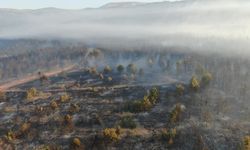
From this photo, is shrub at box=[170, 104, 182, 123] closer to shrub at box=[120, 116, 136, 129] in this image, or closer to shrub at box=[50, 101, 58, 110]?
shrub at box=[120, 116, 136, 129]

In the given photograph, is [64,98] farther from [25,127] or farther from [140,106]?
[140,106]

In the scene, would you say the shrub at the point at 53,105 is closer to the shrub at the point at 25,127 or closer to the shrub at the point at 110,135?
the shrub at the point at 25,127

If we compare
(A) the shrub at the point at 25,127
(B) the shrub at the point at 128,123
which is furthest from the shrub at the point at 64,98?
(B) the shrub at the point at 128,123

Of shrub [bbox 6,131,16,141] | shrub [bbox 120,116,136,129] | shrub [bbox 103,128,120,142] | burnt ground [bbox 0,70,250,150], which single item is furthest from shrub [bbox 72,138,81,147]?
shrub [bbox 6,131,16,141]

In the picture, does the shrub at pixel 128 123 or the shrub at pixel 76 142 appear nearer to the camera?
the shrub at pixel 76 142

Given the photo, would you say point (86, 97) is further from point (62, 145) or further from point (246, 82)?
point (246, 82)

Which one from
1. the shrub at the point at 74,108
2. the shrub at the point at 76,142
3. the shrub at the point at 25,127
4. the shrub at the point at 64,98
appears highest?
the shrub at the point at 64,98

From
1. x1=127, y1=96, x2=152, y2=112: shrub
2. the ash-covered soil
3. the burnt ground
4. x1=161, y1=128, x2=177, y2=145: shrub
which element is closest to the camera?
the burnt ground

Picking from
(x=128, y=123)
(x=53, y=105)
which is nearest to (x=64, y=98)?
(x=53, y=105)

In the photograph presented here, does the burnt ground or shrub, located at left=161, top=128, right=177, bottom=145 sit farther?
shrub, located at left=161, top=128, right=177, bottom=145
